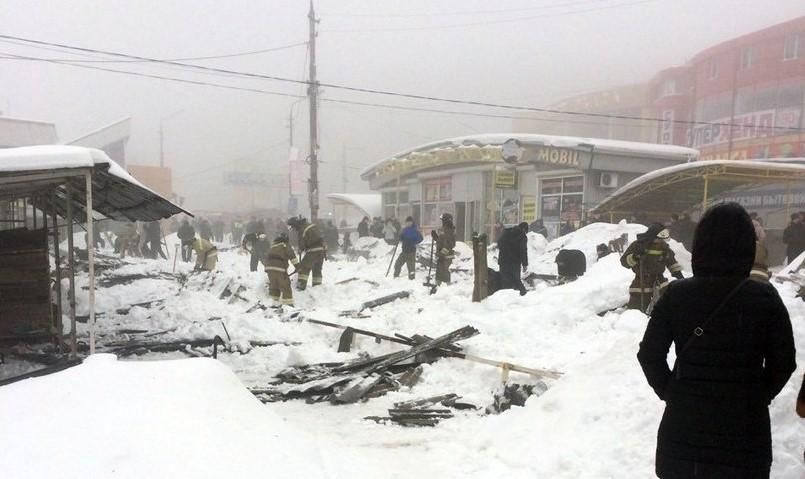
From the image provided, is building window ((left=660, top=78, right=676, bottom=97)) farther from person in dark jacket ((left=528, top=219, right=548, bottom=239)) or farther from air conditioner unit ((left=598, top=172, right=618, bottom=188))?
person in dark jacket ((left=528, top=219, right=548, bottom=239))

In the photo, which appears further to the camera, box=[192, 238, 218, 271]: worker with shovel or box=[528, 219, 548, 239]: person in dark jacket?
box=[528, 219, 548, 239]: person in dark jacket

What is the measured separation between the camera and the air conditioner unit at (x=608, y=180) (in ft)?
71.1

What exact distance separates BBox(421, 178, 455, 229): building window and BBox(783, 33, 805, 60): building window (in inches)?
1189

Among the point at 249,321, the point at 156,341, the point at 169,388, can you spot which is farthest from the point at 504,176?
the point at 169,388

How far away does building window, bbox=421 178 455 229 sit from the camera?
2669 cm

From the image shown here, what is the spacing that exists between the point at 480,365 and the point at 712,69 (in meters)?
49.3

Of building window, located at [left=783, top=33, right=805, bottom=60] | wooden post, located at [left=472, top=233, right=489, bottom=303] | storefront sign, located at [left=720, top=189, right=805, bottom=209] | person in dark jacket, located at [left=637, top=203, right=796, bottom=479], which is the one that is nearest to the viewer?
person in dark jacket, located at [left=637, top=203, right=796, bottom=479]

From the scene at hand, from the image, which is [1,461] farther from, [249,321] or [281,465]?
[249,321]

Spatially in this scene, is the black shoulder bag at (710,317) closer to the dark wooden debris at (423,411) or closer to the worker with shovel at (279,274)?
the dark wooden debris at (423,411)

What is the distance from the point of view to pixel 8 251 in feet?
25.4

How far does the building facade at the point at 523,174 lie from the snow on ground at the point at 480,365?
29.0ft

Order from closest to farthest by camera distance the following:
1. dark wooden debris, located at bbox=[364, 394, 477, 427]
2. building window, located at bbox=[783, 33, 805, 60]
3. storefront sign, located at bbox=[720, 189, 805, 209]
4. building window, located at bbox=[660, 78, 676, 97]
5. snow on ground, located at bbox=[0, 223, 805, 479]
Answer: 1. snow on ground, located at bbox=[0, 223, 805, 479]
2. dark wooden debris, located at bbox=[364, 394, 477, 427]
3. storefront sign, located at bbox=[720, 189, 805, 209]
4. building window, located at bbox=[783, 33, 805, 60]
5. building window, located at bbox=[660, 78, 676, 97]

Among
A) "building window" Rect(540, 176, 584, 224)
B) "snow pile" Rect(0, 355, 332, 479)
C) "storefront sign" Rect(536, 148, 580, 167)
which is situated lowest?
"snow pile" Rect(0, 355, 332, 479)

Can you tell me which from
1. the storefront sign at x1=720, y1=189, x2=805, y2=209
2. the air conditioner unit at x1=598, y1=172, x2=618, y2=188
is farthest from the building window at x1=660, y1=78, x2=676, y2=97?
the air conditioner unit at x1=598, y1=172, x2=618, y2=188
